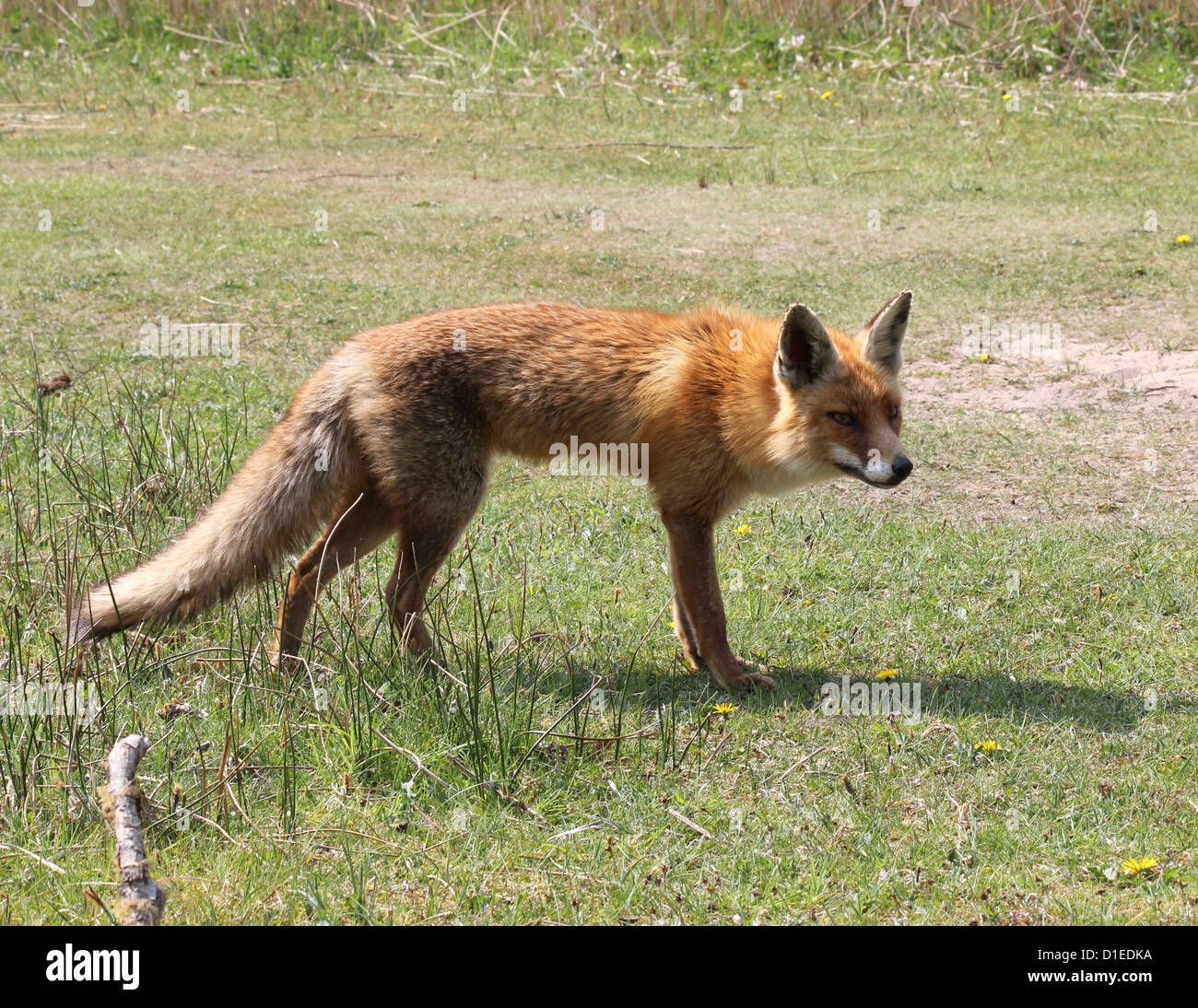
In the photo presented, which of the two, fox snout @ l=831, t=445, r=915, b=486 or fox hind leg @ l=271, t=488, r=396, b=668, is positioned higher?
fox snout @ l=831, t=445, r=915, b=486

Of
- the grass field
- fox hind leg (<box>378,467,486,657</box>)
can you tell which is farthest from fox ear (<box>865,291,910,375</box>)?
fox hind leg (<box>378,467,486,657</box>)

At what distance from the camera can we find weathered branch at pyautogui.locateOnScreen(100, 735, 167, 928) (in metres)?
3.38

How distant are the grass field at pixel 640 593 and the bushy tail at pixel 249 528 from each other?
7.4 inches

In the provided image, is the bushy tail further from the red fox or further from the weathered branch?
the weathered branch

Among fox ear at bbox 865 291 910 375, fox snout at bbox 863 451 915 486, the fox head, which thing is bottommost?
fox snout at bbox 863 451 915 486

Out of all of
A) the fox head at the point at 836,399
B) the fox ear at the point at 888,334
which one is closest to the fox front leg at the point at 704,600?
the fox head at the point at 836,399

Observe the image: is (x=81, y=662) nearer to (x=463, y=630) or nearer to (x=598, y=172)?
(x=463, y=630)

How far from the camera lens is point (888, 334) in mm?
5613

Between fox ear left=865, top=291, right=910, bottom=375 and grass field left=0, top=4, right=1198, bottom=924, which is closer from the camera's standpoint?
grass field left=0, top=4, right=1198, bottom=924

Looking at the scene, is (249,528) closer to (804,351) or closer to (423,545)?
(423,545)

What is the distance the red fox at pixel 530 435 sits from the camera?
531 centimetres

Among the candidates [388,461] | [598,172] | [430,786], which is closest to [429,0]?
[598,172]

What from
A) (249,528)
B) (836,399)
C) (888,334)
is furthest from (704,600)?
(249,528)

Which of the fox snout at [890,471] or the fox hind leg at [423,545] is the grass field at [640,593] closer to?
the fox hind leg at [423,545]
